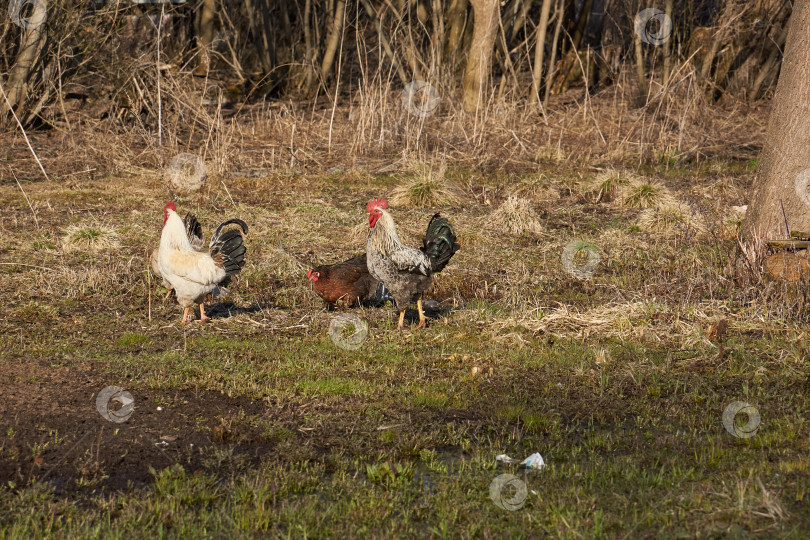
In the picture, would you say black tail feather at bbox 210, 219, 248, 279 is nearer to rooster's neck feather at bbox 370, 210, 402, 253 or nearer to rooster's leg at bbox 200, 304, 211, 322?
rooster's leg at bbox 200, 304, 211, 322

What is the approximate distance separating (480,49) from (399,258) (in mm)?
11534

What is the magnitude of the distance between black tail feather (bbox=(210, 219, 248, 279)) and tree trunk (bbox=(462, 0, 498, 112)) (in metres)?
10.2

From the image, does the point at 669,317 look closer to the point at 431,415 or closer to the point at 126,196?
the point at 431,415

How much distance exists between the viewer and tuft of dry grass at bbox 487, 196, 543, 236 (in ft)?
40.0

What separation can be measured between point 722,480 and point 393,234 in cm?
442

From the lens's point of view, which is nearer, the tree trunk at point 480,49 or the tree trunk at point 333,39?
the tree trunk at point 480,49

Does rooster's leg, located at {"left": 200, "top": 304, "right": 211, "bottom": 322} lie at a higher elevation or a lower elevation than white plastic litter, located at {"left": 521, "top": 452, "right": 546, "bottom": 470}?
lower

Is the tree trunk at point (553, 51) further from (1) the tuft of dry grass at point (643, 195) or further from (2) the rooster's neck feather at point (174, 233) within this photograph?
(2) the rooster's neck feather at point (174, 233)

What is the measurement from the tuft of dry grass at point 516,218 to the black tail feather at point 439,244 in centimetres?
366

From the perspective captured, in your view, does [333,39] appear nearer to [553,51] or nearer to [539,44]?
[539,44]

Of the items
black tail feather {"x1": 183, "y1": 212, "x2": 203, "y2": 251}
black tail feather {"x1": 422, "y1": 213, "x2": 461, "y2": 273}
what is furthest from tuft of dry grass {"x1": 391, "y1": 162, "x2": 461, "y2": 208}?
black tail feather {"x1": 422, "y1": 213, "x2": 461, "y2": 273}

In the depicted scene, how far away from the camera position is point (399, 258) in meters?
8.27

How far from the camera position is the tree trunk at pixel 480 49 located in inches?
718

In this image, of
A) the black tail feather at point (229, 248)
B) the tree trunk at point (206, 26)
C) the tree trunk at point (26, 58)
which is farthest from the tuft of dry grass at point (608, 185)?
the tree trunk at point (206, 26)
